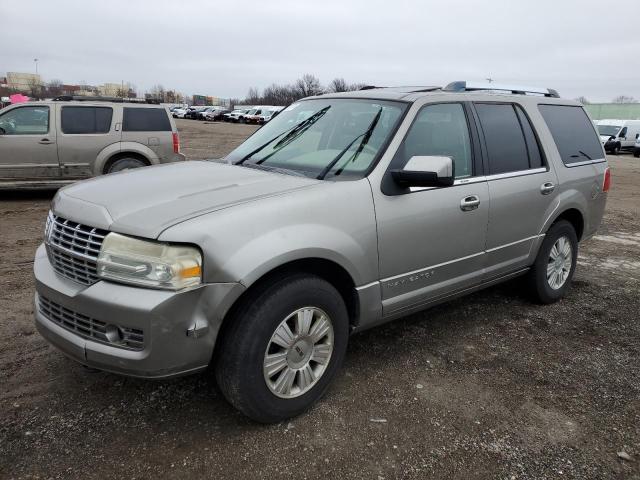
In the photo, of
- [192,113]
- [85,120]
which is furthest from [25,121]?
[192,113]

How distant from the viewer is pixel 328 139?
11.8 ft

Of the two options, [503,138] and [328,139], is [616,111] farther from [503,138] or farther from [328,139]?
[328,139]

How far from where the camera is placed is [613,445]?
2.83 metres

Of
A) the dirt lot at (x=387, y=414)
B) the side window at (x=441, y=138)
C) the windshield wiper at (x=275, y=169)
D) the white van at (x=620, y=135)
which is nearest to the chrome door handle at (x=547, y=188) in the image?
the side window at (x=441, y=138)

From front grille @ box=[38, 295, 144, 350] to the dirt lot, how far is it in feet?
2.00

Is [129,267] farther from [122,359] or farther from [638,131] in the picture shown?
[638,131]

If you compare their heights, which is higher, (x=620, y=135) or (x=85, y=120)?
(x=620, y=135)

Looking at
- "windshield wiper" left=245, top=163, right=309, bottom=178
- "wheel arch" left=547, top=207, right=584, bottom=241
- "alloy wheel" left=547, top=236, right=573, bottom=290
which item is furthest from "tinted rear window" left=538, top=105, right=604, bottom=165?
"windshield wiper" left=245, top=163, right=309, bottom=178

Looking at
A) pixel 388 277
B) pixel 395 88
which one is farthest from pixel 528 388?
pixel 395 88

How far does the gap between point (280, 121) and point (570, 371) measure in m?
2.84

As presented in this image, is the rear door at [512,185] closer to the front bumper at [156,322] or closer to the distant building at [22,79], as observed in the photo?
the front bumper at [156,322]

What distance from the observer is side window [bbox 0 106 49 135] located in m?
8.98

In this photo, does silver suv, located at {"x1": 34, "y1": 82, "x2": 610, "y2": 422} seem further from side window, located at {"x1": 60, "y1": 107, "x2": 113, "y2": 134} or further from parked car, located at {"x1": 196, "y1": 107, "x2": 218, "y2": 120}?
parked car, located at {"x1": 196, "y1": 107, "x2": 218, "y2": 120}

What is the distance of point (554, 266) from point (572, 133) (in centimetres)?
126
